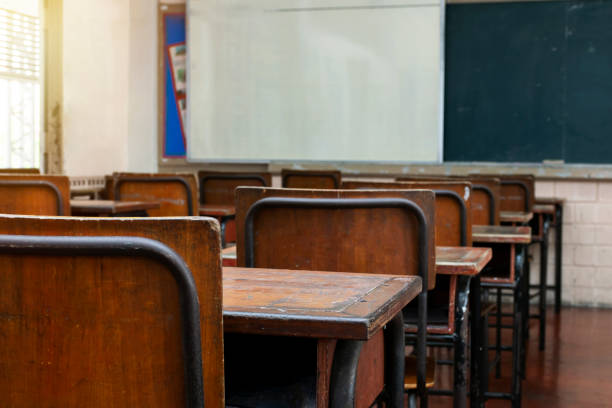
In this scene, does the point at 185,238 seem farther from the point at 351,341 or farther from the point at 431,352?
the point at 431,352

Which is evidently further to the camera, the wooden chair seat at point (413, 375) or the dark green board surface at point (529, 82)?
the dark green board surface at point (529, 82)

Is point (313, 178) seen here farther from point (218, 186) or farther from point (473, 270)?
point (473, 270)

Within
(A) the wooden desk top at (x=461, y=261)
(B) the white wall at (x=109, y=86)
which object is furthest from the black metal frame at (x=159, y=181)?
(A) the wooden desk top at (x=461, y=261)

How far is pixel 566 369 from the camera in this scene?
4.07 m

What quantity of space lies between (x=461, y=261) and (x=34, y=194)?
6.21ft

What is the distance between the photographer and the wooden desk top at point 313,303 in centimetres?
103

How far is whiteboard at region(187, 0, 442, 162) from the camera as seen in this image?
6.23 meters

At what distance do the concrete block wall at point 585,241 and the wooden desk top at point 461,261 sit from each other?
3992 millimetres

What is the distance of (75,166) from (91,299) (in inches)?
210

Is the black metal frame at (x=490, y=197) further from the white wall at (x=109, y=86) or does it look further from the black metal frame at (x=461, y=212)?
the white wall at (x=109, y=86)

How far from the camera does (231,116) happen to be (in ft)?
21.9

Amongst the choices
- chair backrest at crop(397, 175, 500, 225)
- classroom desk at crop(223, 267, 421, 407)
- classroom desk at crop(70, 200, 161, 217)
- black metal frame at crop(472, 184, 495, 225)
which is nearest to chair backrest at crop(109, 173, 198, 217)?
classroom desk at crop(70, 200, 161, 217)

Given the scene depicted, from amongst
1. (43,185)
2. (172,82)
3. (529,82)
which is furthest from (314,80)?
(43,185)

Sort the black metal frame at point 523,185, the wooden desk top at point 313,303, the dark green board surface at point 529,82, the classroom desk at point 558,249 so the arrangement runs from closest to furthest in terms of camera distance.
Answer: the wooden desk top at point 313,303 < the black metal frame at point 523,185 < the classroom desk at point 558,249 < the dark green board surface at point 529,82
